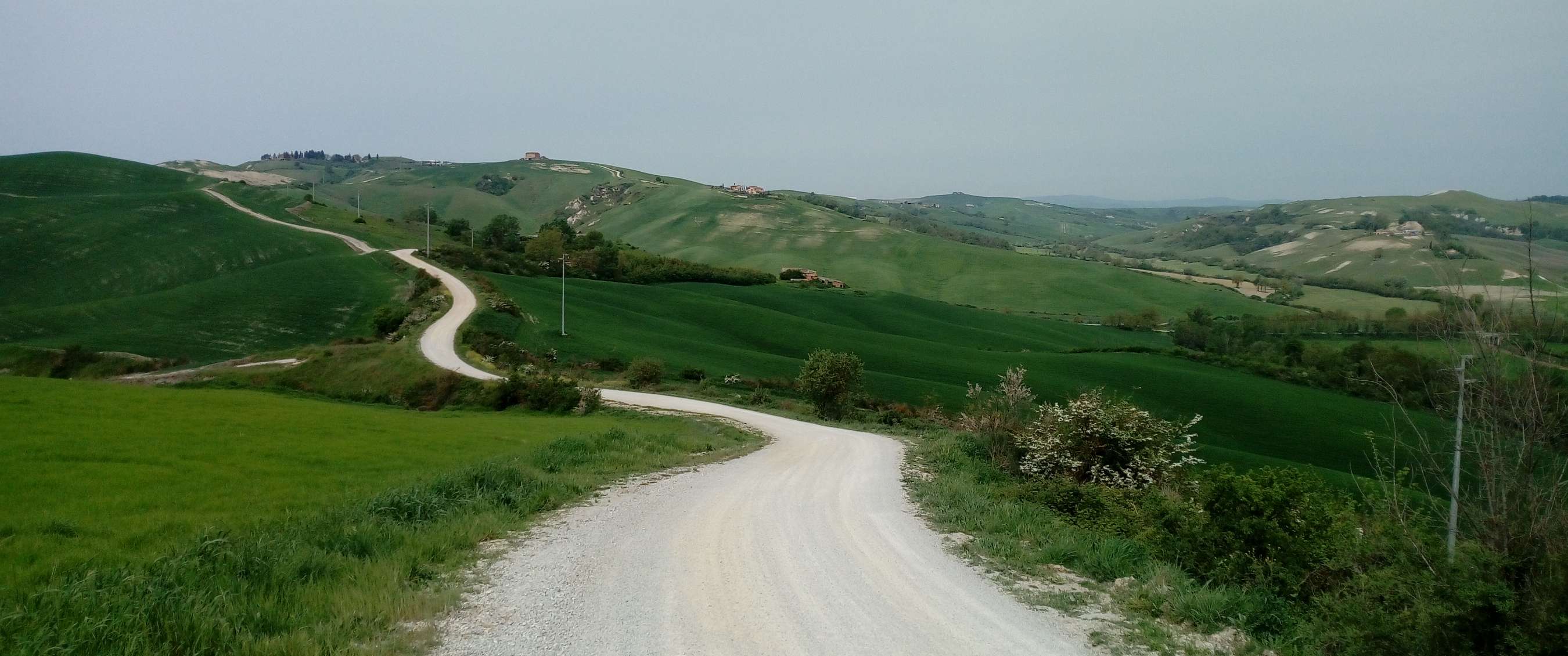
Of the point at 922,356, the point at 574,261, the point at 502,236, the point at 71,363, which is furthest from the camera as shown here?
the point at 502,236

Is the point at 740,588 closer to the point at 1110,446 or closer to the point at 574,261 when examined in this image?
the point at 1110,446

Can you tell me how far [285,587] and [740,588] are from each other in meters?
5.21

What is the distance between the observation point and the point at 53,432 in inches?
771

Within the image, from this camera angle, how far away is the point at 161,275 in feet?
277

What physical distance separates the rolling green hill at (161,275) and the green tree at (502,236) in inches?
1005

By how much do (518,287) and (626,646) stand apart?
7240cm

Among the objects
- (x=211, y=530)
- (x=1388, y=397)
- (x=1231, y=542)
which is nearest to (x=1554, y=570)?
(x=1388, y=397)

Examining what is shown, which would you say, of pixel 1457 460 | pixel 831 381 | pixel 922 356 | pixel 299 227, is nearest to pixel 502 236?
pixel 299 227

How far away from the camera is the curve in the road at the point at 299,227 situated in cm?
9862

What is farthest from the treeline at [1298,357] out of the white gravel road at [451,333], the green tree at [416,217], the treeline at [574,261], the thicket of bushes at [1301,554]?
the green tree at [416,217]

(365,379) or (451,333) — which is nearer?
(365,379)

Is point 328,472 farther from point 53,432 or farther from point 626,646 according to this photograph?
point 626,646

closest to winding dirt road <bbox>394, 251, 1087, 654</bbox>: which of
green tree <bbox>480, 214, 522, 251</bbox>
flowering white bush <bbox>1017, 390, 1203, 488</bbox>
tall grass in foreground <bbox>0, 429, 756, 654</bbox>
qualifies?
tall grass in foreground <bbox>0, 429, 756, 654</bbox>

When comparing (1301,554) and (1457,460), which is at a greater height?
(1457,460)
